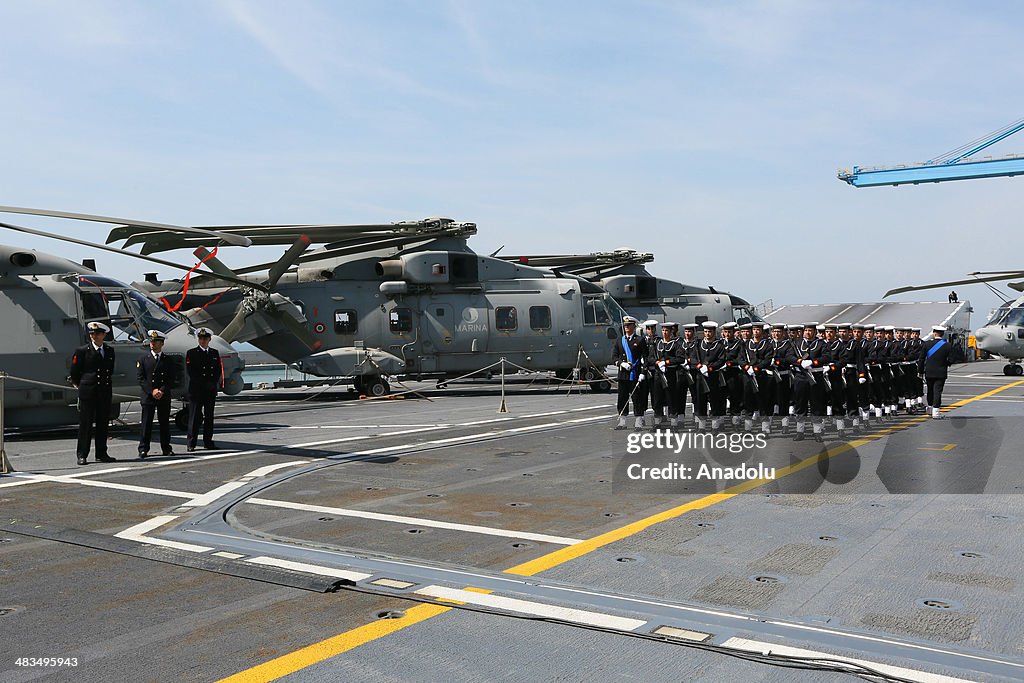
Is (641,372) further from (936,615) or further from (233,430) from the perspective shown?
(936,615)

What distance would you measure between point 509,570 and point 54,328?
1097 cm

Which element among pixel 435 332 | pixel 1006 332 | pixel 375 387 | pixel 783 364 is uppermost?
pixel 435 332

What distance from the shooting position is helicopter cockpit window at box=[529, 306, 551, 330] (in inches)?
941

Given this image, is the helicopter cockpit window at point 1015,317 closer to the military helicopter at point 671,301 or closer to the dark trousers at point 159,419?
the military helicopter at point 671,301

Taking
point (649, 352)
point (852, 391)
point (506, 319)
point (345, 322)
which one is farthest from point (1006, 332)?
point (345, 322)

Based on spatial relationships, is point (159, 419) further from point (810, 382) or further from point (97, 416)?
point (810, 382)

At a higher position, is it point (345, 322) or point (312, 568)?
point (345, 322)

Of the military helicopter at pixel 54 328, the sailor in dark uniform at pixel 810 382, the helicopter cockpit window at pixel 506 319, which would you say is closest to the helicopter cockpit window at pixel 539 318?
the helicopter cockpit window at pixel 506 319

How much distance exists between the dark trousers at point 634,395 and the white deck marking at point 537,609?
29.8ft

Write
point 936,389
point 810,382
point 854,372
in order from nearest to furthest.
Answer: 1. point 810,382
2. point 854,372
3. point 936,389

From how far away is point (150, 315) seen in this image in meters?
14.1

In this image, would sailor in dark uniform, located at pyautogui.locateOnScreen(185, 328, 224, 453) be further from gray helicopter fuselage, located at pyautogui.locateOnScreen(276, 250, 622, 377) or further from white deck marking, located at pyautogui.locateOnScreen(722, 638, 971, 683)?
gray helicopter fuselage, located at pyautogui.locateOnScreen(276, 250, 622, 377)

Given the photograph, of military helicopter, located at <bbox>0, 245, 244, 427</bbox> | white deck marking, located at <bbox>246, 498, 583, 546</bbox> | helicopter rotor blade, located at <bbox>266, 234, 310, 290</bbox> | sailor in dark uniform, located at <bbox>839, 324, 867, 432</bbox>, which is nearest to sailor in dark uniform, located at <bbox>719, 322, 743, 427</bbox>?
sailor in dark uniform, located at <bbox>839, 324, 867, 432</bbox>

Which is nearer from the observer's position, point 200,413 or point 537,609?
point 537,609
